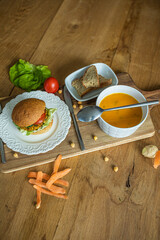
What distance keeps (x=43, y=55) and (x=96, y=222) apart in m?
1.99

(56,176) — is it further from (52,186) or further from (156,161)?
(156,161)

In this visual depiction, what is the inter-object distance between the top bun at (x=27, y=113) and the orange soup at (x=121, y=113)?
23.5 inches

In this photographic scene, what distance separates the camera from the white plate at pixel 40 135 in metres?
1.92

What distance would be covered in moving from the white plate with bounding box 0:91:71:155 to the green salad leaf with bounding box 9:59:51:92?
0.56ft

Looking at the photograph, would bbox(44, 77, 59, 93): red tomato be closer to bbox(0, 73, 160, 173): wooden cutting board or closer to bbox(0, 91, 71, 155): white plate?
bbox(0, 91, 71, 155): white plate

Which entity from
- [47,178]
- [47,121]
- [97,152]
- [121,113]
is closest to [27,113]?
[47,121]

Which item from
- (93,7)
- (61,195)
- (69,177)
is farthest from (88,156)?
(93,7)

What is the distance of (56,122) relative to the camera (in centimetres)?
212

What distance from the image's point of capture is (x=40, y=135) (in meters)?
2.06

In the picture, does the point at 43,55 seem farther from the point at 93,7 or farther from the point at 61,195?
the point at 61,195

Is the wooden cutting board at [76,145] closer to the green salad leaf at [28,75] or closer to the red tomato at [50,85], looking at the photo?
the red tomato at [50,85]

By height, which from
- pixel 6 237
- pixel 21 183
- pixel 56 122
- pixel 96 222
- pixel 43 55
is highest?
pixel 43 55

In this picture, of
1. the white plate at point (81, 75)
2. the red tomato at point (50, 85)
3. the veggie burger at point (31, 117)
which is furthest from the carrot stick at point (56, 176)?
the red tomato at point (50, 85)

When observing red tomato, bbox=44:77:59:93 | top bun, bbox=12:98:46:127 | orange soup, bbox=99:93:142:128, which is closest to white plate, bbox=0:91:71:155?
red tomato, bbox=44:77:59:93
